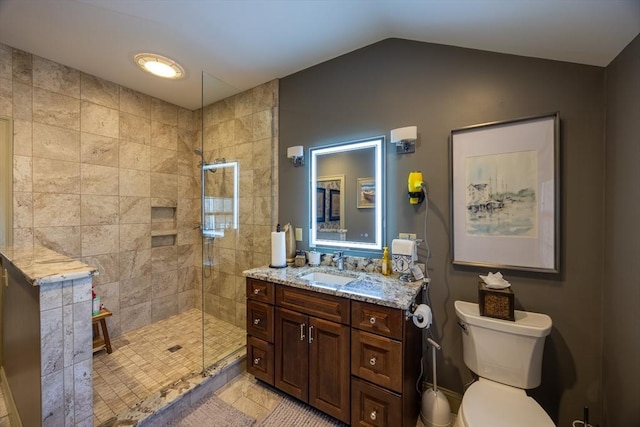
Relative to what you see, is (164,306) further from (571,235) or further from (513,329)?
(571,235)

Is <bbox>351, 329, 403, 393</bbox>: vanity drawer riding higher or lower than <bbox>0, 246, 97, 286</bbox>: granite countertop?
lower

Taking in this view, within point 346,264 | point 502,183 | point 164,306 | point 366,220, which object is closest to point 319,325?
point 346,264

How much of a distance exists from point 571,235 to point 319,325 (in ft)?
5.21

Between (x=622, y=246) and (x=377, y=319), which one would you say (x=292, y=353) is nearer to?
(x=377, y=319)

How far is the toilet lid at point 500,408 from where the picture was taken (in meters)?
1.12

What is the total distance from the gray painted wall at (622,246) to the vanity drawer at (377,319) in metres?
1.00

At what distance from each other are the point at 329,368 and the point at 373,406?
0.32m

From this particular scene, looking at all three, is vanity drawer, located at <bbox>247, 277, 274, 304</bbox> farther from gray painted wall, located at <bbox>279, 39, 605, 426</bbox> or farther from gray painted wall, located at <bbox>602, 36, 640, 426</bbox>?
gray painted wall, located at <bbox>602, 36, 640, 426</bbox>

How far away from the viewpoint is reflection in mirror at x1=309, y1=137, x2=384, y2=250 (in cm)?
199

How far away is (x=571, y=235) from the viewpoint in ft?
4.64

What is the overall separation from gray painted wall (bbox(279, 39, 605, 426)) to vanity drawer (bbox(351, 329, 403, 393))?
57 centimetres

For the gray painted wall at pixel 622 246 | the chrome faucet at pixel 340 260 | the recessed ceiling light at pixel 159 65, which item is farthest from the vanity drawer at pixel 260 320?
the recessed ceiling light at pixel 159 65

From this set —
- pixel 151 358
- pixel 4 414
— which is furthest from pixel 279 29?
pixel 4 414

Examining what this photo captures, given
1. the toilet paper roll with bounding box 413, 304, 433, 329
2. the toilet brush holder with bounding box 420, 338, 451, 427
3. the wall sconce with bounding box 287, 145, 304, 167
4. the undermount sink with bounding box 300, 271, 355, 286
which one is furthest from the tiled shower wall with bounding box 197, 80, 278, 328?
the toilet brush holder with bounding box 420, 338, 451, 427
